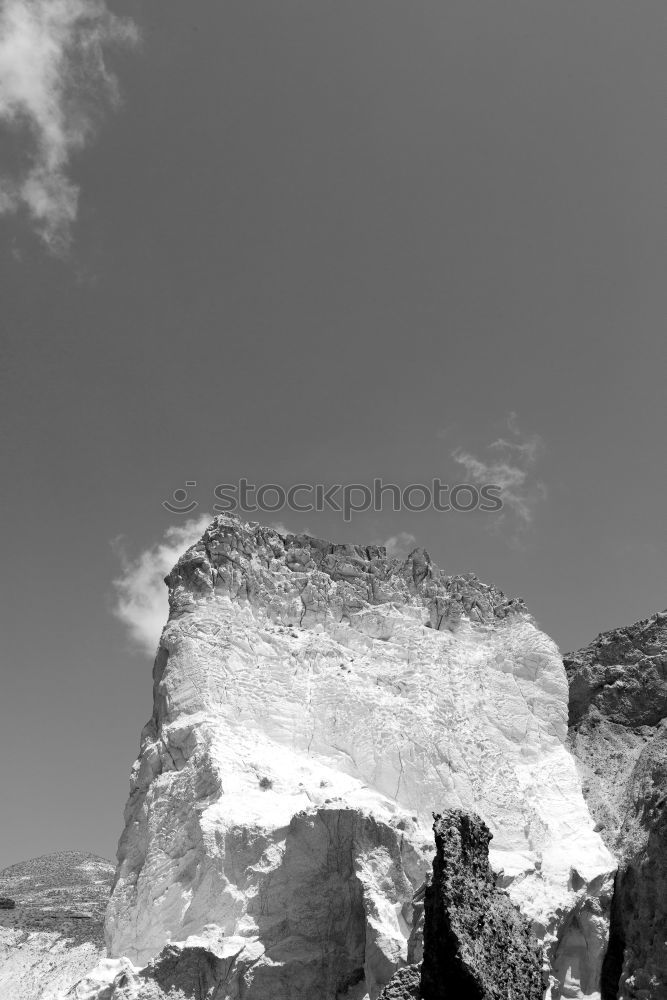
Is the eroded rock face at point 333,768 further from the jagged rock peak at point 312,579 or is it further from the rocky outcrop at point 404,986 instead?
the rocky outcrop at point 404,986

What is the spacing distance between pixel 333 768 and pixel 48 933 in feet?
63.2

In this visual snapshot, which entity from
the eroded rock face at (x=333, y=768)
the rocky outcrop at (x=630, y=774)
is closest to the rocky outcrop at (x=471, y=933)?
the rocky outcrop at (x=630, y=774)

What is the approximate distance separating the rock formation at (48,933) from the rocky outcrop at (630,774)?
54.5 feet

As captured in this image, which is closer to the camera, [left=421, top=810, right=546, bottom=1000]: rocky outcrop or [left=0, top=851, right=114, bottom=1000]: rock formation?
[left=421, top=810, right=546, bottom=1000]: rocky outcrop

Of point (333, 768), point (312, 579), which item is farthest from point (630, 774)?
point (312, 579)

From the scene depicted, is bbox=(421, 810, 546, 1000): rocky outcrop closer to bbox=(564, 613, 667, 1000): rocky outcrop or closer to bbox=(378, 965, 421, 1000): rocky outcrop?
bbox=(378, 965, 421, 1000): rocky outcrop

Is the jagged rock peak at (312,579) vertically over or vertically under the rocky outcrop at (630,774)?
over

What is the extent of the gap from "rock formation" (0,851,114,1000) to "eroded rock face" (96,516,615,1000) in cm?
640

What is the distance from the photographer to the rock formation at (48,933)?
3403 centimetres

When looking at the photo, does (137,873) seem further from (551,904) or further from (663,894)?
(663,894)

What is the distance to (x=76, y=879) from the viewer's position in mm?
60062

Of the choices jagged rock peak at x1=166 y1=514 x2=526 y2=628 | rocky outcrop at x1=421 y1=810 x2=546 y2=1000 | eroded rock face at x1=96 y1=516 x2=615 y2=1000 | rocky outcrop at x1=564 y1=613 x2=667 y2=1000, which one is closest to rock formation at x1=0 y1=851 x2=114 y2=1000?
eroded rock face at x1=96 y1=516 x2=615 y2=1000

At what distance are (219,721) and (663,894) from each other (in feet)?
48.9

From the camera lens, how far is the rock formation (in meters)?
34.0
